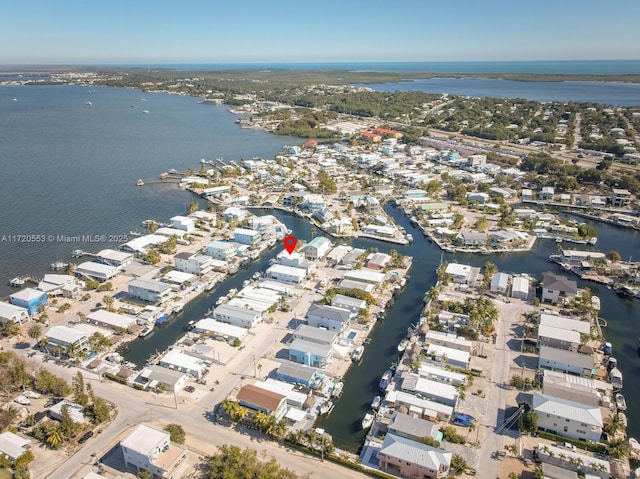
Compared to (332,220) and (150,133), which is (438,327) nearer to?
(332,220)

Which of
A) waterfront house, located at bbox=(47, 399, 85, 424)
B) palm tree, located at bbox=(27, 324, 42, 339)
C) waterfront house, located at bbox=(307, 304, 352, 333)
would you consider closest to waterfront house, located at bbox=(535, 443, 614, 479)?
waterfront house, located at bbox=(307, 304, 352, 333)

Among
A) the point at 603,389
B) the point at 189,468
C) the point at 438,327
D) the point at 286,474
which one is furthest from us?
the point at 438,327

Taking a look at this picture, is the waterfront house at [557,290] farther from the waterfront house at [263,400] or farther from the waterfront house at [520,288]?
the waterfront house at [263,400]

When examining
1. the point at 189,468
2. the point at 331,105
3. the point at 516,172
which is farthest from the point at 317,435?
the point at 331,105

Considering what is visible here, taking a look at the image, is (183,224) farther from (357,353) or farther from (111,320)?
(357,353)

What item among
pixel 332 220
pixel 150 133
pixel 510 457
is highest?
pixel 150 133

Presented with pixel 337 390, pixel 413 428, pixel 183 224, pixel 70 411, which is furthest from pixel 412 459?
pixel 183 224

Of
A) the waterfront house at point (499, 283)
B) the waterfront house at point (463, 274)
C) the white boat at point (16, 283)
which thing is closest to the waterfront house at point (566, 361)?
the waterfront house at point (499, 283)
